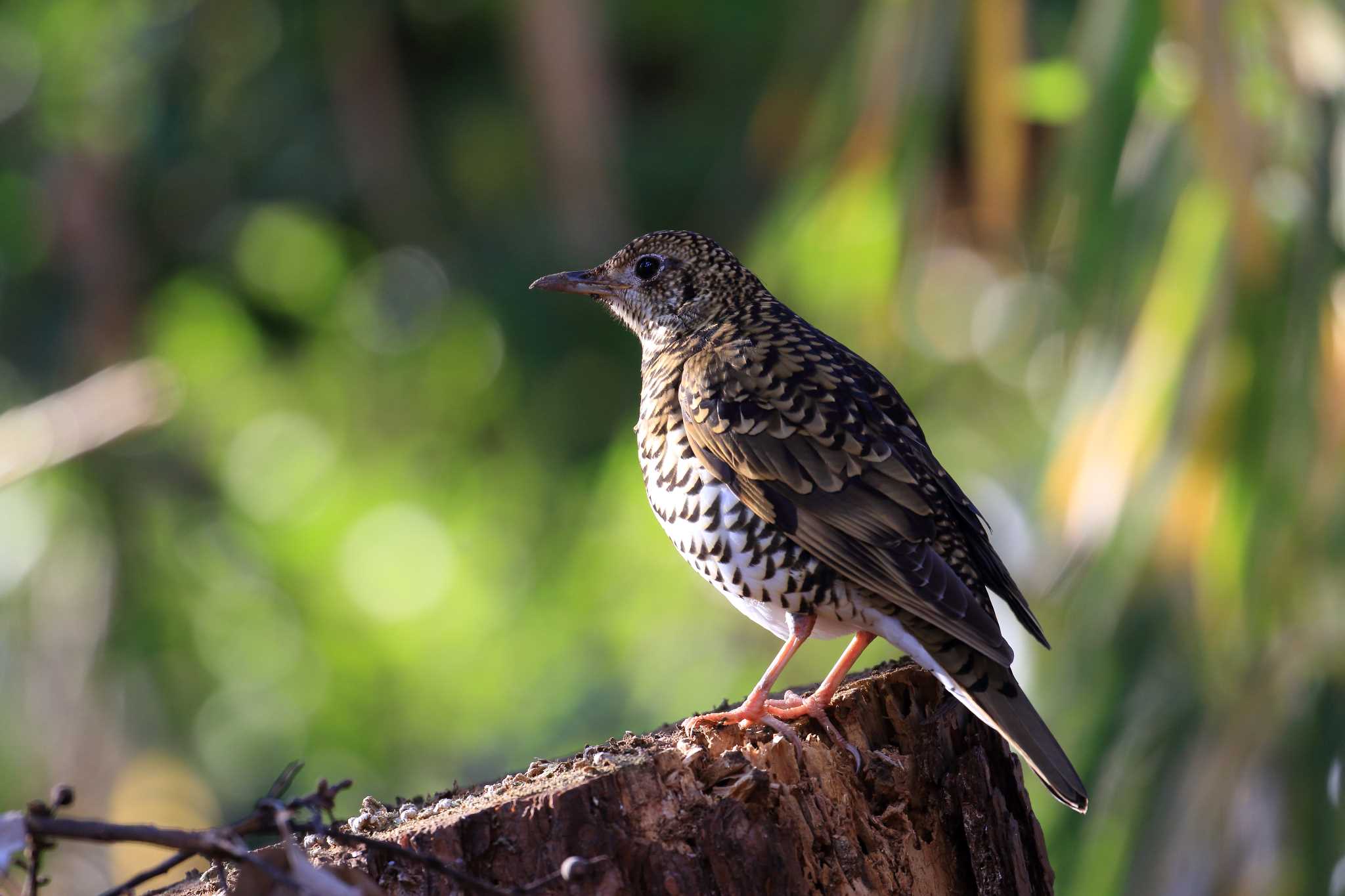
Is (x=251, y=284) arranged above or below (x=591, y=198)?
above

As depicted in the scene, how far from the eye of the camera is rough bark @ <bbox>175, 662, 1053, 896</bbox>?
3.11 metres

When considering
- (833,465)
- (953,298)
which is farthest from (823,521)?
(953,298)

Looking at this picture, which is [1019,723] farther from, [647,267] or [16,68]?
[16,68]

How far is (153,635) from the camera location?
14469mm

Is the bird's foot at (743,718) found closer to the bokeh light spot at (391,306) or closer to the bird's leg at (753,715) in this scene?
the bird's leg at (753,715)

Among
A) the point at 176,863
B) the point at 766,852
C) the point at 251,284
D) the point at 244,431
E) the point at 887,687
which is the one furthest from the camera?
the point at 244,431

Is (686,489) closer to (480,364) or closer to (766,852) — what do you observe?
(766,852)

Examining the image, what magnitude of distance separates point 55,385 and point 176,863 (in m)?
13.5

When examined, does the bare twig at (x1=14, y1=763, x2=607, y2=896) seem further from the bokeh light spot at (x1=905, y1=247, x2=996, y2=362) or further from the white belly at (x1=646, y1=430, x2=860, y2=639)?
the bokeh light spot at (x1=905, y1=247, x2=996, y2=362)

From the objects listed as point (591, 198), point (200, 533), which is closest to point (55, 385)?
point (200, 533)

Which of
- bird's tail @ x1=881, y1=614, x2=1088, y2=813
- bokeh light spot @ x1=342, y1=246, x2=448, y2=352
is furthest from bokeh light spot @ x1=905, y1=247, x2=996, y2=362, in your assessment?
bird's tail @ x1=881, y1=614, x2=1088, y2=813

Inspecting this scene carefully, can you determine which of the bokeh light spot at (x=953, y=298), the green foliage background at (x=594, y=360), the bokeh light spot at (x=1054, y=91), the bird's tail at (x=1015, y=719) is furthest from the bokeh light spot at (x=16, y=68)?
the bird's tail at (x=1015, y=719)

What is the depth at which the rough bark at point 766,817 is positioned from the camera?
311 centimetres

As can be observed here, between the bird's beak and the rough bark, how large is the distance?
2005 mm
